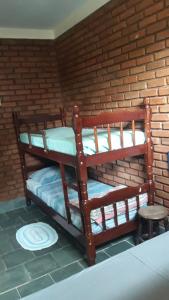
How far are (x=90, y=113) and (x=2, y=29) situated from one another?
157cm

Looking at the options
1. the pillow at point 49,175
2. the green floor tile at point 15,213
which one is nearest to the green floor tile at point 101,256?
the pillow at point 49,175

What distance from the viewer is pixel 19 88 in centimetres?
358

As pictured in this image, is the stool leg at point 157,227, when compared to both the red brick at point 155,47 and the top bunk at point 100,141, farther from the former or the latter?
the red brick at point 155,47

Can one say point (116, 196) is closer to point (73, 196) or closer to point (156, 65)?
point (73, 196)

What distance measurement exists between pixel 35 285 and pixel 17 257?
48 centimetres

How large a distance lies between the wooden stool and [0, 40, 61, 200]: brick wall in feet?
6.65

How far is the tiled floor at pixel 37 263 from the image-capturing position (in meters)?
2.02

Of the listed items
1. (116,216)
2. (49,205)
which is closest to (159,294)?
A: (116,216)

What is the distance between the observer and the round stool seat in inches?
81.5

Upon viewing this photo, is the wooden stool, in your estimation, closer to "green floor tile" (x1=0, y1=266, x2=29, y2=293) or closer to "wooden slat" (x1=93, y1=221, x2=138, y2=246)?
"wooden slat" (x1=93, y1=221, x2=138, y2=246)

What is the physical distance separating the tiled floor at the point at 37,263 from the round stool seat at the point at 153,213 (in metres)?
0.42

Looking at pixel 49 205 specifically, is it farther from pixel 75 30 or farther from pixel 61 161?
pixel 75 30

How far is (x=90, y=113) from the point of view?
324cm

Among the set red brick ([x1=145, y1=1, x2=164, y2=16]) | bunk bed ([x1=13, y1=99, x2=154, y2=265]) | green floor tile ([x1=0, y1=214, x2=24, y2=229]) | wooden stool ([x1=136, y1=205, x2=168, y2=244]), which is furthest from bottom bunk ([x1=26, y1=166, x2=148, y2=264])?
red brick ([x1=145, y1=1, x2=164, y2=16])
